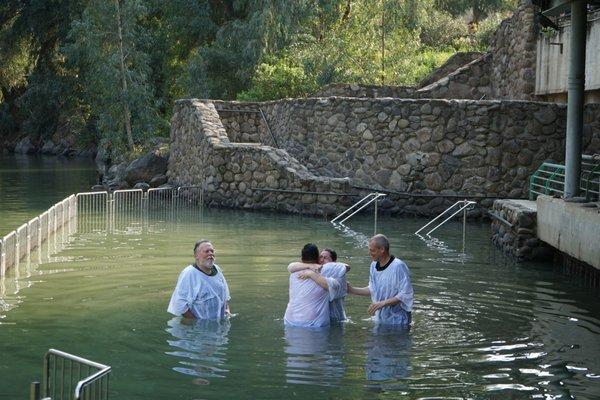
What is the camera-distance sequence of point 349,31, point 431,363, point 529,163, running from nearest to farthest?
point 431,363 → point 529,163 → point 349,31

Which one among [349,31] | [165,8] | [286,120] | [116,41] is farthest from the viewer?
[165,8]

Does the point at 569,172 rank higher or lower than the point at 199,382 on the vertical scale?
higher

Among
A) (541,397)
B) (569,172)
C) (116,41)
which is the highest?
(116,41)

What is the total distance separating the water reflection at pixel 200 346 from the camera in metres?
11.8

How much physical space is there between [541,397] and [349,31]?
30497 mm

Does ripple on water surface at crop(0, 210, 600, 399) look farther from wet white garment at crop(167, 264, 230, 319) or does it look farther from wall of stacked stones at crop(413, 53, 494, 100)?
wall of stacked stones at crop(413, 53, 494, 100)

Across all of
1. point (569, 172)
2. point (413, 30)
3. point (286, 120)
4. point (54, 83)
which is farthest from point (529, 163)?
point (54, 83)

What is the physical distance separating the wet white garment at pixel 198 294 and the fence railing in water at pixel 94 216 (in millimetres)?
4377

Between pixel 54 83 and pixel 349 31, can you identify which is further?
pixel 54 83

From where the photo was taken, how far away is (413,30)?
1603 inches

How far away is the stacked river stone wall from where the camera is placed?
2867 centimetres

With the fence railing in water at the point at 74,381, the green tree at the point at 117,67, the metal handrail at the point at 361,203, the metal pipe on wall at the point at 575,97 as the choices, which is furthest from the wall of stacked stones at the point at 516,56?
the fence railing in water at the point at 74,381

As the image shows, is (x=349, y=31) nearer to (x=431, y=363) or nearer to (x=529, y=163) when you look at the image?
(x=529, y=163)

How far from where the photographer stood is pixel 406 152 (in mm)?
29297
